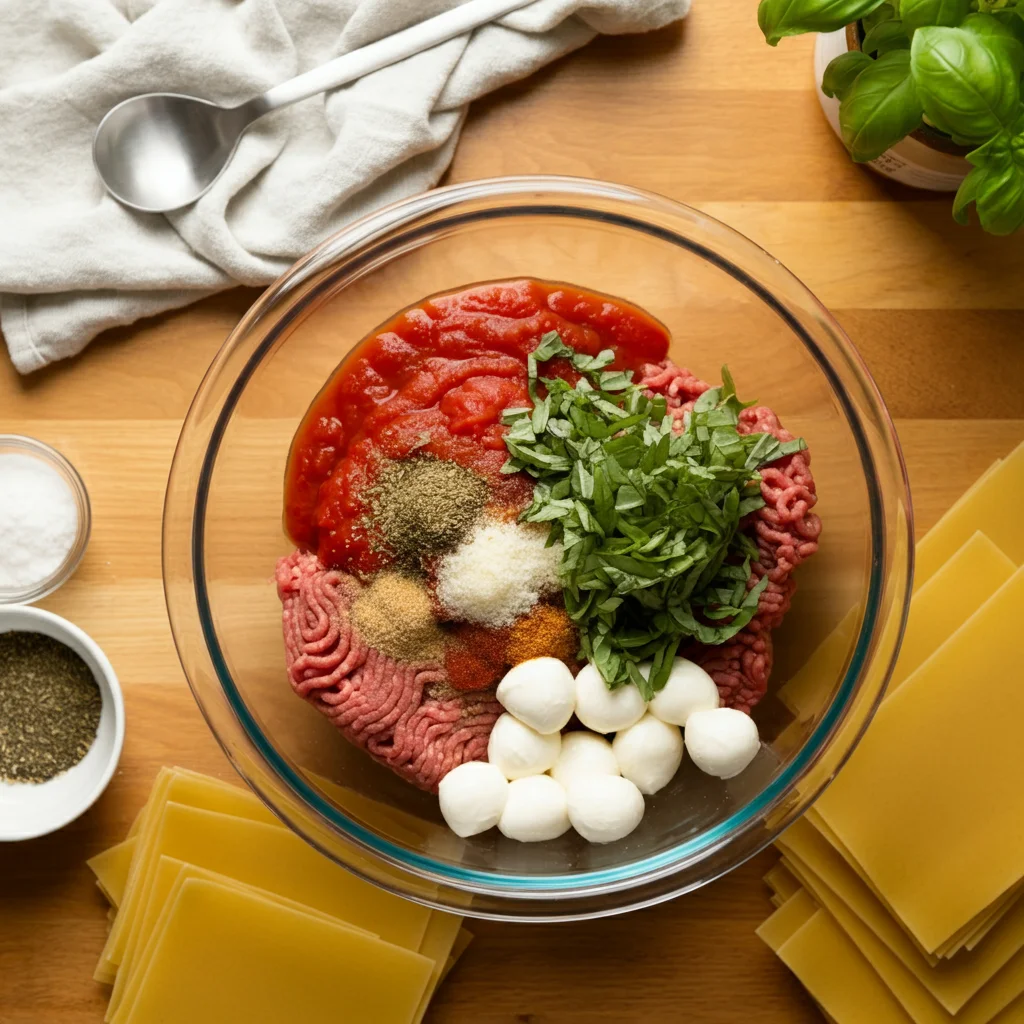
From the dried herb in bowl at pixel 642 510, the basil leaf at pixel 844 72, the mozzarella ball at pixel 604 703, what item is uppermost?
the basil leaf at pixel 844 72

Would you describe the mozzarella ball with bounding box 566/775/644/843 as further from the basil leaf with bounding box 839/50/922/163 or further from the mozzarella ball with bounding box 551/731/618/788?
the basil leaf with bounding box 839/50/922/163

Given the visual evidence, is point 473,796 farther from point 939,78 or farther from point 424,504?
point 939,78

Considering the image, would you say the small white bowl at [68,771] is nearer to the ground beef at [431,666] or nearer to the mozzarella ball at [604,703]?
the ground beef at [431,666]

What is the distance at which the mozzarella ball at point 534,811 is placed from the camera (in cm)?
165

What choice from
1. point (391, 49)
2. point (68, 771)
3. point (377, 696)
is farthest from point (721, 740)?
point (391, 49)

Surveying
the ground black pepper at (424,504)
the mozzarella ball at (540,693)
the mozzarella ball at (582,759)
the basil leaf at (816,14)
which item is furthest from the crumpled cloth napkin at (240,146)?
the mozzarella ball at (582,759)

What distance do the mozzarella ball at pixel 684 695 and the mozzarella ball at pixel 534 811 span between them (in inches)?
8.2

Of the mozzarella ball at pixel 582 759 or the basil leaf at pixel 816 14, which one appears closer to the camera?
the basil leaf at pixel 816 14

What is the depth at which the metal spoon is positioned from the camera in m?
1.92

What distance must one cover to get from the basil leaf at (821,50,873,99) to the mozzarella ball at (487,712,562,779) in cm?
112

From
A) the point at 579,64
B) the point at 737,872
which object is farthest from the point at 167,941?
the point at 579,64

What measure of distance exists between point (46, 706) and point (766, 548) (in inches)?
51.9

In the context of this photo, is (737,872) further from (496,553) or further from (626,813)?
(496,553)

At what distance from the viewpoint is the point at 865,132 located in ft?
5.39
